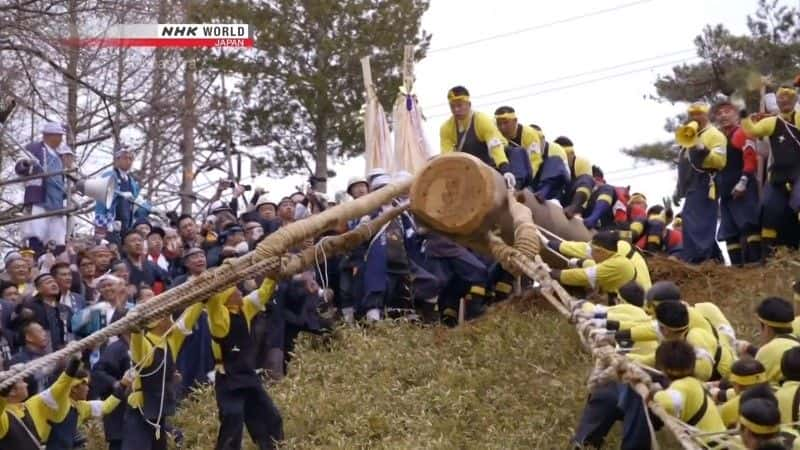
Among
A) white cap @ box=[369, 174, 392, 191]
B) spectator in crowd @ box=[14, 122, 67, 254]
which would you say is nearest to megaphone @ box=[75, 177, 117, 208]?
spectator in crowd @ box=[14, 122, 67, 254]

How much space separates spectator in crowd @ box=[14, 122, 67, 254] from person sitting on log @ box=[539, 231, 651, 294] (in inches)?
282

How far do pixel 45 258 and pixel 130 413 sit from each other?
13.5ft

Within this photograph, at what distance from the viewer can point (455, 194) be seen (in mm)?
11016

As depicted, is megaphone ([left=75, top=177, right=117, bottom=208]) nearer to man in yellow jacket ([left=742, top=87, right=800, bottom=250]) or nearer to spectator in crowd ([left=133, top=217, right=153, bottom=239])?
spectator in crowd ([left=133, top=217, right=153, bottom=239])

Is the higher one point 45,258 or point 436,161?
point 436,161

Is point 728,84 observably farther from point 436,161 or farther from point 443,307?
point 436,161

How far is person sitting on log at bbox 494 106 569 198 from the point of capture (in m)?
15.0

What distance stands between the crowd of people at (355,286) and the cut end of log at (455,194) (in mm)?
667

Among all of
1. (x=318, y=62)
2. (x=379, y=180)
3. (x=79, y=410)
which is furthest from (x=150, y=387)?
(x=318, y=62)

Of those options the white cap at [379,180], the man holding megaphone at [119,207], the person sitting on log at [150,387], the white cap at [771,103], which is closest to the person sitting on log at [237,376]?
the person sitting on log at [150,387]

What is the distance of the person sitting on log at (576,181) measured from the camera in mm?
15086

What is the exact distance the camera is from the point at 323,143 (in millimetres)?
25219

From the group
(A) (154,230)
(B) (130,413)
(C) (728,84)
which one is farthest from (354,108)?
(B) (130,413)

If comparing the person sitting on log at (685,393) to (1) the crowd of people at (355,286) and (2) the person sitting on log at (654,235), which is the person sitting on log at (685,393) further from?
(2) the person sitting on log at (654,235)
